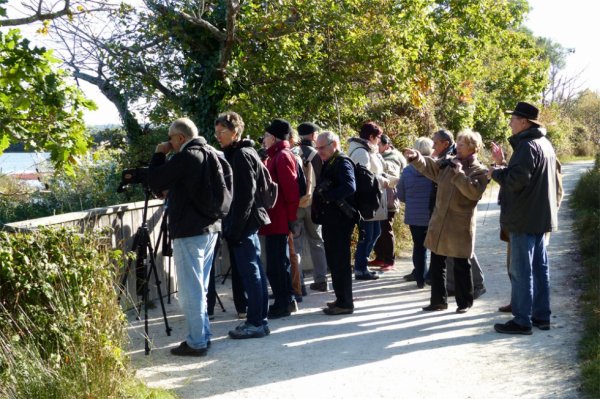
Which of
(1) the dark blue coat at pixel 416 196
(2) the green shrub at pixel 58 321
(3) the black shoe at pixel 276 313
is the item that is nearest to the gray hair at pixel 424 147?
(1) the dark blue coat at pixel 416 196

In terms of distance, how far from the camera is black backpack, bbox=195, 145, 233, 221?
634cm

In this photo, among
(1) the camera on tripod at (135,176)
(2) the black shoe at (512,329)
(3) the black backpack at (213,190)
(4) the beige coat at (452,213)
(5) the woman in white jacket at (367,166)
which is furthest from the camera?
(5) the woman in white jacket at (367,166)

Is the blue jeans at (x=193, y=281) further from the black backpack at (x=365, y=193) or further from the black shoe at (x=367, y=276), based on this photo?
the black shoe at (x=367, y=276)

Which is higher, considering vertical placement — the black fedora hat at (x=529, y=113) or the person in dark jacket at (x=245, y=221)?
the black fedora hat at (x=529, y=113)

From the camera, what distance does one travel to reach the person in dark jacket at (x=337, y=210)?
7.76 m

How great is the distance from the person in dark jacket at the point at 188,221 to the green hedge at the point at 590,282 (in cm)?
319

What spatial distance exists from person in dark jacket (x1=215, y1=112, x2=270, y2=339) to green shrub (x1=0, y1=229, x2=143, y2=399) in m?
1.77

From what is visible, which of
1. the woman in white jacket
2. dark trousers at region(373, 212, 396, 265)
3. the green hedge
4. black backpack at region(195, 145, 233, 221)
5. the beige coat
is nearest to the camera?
the green hedge

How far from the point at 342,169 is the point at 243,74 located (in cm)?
467

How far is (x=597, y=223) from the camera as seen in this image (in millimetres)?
11820

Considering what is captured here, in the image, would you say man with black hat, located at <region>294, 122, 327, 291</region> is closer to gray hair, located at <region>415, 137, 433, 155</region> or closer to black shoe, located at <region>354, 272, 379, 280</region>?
black shoe, located at <region>354, 272, 379, 280</region>

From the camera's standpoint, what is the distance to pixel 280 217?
7.86 m

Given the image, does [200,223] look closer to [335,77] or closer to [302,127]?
[302,127]

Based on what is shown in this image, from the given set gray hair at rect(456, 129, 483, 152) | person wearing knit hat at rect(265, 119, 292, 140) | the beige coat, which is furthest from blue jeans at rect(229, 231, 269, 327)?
gray hair at rect(456, 129, 483, 152)
